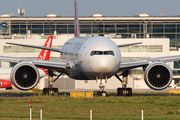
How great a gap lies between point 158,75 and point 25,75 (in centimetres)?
1169

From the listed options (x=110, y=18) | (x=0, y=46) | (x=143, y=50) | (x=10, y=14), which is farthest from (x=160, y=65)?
(x=10, y=14)

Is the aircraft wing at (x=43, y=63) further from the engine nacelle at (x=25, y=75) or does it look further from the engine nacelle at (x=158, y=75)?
the engine nacelle at (x=158, y=75)

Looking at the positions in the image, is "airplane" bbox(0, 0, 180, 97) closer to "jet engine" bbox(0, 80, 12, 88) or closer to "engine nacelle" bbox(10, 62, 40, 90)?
"engine nacelle" bbox(10, 62, 40, 90)

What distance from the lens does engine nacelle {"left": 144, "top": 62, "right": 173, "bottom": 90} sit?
34188 mm

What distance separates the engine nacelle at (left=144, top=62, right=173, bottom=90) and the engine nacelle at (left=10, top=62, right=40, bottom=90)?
381 inches

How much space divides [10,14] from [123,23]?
112ft

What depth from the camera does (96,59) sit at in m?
31.1

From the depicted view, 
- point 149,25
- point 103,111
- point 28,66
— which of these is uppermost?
point 149,25

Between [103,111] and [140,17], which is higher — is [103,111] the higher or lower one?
the lower one

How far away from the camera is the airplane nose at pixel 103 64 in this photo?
3072 cm

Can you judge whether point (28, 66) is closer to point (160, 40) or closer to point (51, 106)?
point (51, 106)

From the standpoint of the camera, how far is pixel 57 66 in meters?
35.9

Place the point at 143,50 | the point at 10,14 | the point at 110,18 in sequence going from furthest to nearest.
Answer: the point at 10,14 → the point at 110,18 → the point at 143,50

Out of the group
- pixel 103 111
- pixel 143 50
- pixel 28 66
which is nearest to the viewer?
pixel 103 111
